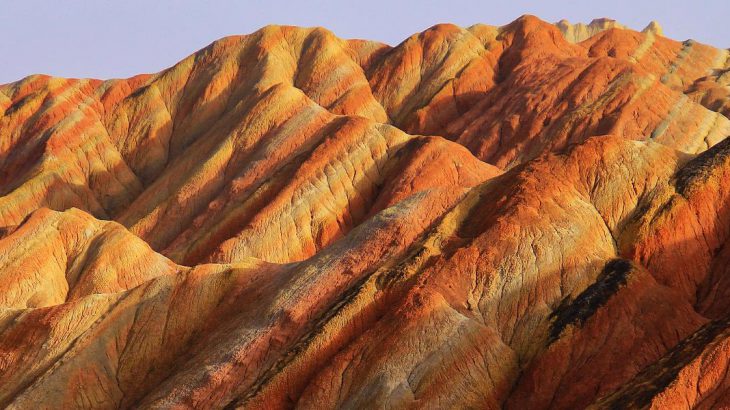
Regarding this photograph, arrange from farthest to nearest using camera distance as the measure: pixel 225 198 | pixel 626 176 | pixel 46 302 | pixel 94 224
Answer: pixel 225 198 < pixel 94 224 < pixel 46 302 < pixel 626 176

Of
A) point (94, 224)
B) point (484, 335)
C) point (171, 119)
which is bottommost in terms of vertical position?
point (484, 335)

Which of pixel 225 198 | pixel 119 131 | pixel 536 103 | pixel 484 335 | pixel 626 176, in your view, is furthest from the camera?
pixel 119 131

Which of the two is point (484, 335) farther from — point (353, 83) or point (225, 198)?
point (353, 83)

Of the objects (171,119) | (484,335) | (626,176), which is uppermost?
(171,119)

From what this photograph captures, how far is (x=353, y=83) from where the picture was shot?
422ft

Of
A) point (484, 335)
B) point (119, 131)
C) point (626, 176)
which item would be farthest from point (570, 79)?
point (484, 335)

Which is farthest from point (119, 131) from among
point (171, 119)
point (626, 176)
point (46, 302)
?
point (626, 176)

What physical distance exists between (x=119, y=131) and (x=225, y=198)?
31.6 m

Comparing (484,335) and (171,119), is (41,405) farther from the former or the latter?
(171,119)

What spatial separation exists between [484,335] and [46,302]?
34029 mm

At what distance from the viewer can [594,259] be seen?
52125 mm

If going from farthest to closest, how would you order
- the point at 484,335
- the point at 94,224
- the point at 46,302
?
the point at 94,224 → the point at 46,302 → the point at 484,335

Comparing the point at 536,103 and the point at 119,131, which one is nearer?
the point at 536,103

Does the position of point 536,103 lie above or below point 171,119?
below
